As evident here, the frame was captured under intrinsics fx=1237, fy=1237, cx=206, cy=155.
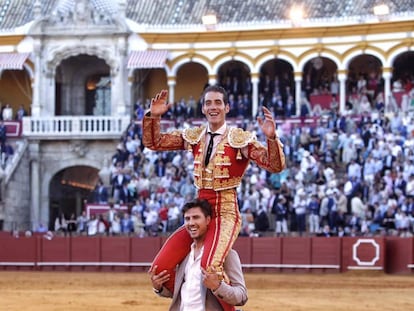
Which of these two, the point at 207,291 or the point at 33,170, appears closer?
the point at 207,291

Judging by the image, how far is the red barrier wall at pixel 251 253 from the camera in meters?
22.6

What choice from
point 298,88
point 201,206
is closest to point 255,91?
point 298,88

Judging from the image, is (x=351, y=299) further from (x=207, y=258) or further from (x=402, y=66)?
(x=402, y=66)

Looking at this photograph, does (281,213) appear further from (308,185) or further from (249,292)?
(249,292)

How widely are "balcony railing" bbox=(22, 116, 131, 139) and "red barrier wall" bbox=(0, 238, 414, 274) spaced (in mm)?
7204

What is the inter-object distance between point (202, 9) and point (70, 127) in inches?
185

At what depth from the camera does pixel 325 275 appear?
22.7 metres

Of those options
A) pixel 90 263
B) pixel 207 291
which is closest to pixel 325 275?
pixel 90 263

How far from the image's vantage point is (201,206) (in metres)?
7.19

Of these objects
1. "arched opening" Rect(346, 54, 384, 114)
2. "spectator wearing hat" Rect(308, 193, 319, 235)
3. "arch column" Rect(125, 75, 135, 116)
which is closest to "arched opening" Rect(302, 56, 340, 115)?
"arched opening" Rect(346, 54, 384, 114)

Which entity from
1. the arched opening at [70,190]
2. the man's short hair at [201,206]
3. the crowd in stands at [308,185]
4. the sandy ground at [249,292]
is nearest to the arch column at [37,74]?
the arched opening at [70,190]

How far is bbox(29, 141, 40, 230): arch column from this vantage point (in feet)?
101

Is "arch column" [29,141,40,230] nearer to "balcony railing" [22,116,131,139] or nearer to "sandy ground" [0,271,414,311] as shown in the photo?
"balcony railing" [22,116,131,139]

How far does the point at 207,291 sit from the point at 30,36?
86.4ft
